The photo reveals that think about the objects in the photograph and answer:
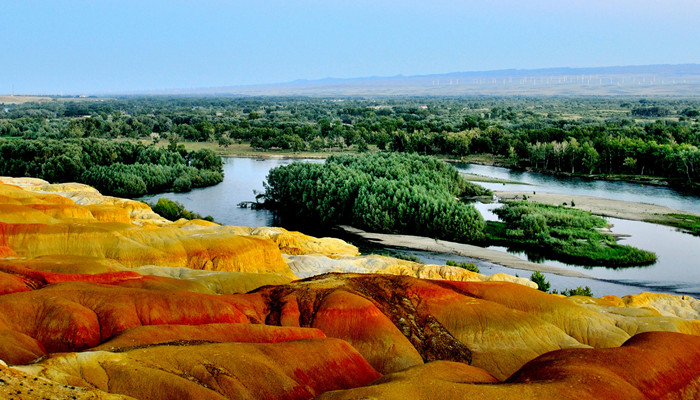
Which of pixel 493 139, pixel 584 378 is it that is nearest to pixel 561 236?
pixel 584 378

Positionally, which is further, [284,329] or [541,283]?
[541,283]

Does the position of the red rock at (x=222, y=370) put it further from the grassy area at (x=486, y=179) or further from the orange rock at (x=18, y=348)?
the grassy area at (x=486, y=179)

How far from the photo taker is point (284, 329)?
29500 mm

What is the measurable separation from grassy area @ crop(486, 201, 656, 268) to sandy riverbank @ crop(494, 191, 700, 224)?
5.21m

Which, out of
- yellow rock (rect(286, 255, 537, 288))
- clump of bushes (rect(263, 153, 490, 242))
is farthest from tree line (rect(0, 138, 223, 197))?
yellow rock (rect(286, 255, 537, 288))

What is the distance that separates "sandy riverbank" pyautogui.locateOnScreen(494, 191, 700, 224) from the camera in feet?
276

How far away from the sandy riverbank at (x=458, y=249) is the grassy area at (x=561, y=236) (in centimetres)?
441

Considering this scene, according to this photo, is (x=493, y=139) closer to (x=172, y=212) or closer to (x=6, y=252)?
(x=172, y=212)

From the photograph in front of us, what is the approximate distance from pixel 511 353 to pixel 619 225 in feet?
178

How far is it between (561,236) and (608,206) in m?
19.9

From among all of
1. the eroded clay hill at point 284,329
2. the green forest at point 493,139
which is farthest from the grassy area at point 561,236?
the green forest at point 493,139

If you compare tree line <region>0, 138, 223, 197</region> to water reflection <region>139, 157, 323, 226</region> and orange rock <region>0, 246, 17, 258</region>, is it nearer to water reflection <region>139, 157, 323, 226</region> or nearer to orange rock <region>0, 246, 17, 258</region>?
water reflection <region>139, 157, 323, 226</region>

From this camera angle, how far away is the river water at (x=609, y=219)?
5916 cm

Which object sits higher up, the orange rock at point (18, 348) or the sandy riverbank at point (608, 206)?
the orange rock at point (18, 348)
